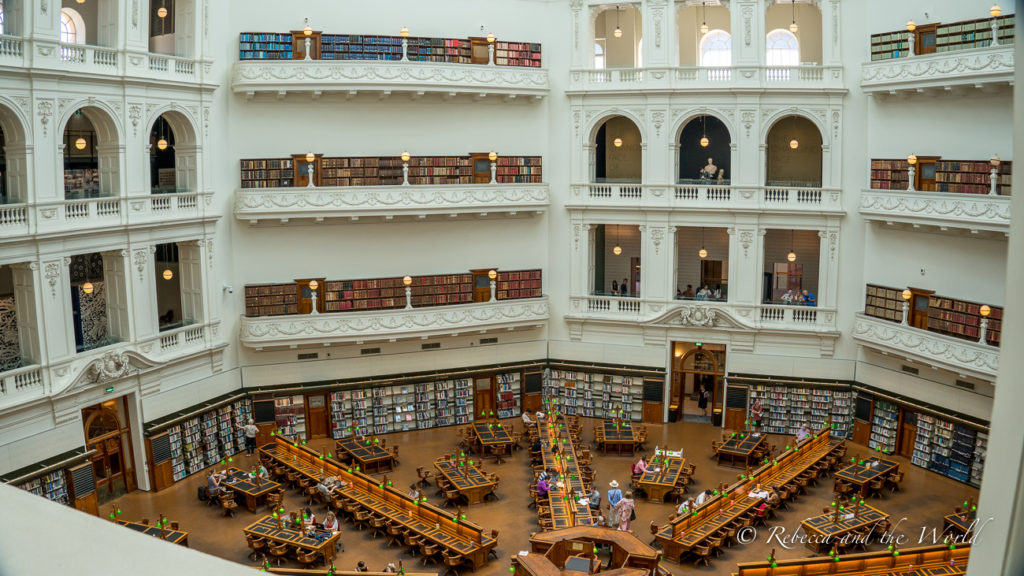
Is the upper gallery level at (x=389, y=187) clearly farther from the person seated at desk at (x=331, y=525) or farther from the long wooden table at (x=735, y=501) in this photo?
the long wooden table at (x=735, y=501)

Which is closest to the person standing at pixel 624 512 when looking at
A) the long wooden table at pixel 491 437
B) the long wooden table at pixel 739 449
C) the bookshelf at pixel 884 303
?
the long wooden table at pixel 739 449

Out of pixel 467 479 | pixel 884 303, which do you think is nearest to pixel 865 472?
pixel 884 303

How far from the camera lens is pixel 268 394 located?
25.3 meters

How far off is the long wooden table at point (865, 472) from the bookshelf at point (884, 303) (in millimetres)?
4488

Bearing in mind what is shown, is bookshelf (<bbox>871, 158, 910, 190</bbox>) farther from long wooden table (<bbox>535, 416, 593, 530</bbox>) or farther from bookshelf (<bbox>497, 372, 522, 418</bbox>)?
bookshelf (<bbox>497, 372, 522, 418</bbox>)

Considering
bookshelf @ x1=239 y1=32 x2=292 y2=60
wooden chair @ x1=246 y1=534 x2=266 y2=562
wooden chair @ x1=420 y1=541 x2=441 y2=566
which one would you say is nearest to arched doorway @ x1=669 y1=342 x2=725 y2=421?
wooden chair @ x1=420 y1=541 x2=441 y2=566

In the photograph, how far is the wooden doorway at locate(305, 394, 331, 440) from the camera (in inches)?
1021

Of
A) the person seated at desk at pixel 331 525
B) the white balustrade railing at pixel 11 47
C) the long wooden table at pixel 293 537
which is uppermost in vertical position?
the white balustrade railing at pixel 11 47

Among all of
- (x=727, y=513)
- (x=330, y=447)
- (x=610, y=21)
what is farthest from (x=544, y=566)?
(x=610, y=21)

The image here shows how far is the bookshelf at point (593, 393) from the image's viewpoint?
27.6 meters

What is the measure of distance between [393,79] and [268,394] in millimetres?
10251

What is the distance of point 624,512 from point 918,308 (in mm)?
11230

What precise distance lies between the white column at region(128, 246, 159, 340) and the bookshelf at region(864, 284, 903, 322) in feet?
67.3

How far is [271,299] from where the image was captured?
997 inches
